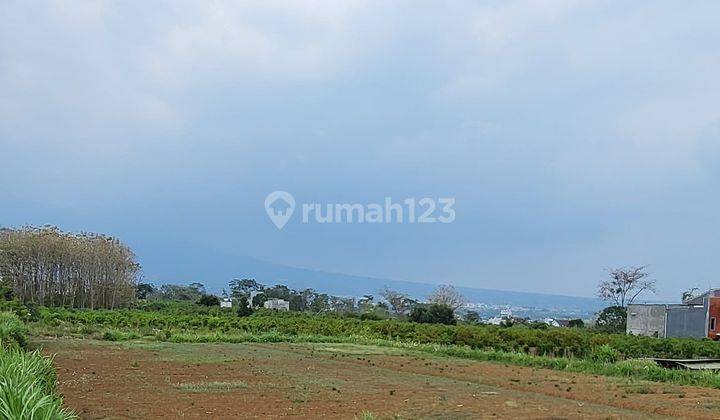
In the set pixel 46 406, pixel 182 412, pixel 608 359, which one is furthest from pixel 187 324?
pixel 46 406

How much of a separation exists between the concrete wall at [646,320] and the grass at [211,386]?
27.8m

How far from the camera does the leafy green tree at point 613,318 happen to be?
39969 mm

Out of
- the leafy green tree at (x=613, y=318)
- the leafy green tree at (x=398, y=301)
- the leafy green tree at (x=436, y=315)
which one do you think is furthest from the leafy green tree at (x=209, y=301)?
the leafy green tree at (x=613, y=318)

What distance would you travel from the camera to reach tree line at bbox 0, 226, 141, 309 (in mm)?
44281

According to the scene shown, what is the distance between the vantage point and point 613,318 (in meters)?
41.3

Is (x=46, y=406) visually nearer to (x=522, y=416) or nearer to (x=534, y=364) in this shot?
(x=522, y=416)

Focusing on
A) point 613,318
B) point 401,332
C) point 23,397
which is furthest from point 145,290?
point 23,397

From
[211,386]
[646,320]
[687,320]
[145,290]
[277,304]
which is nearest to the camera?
[211,386]

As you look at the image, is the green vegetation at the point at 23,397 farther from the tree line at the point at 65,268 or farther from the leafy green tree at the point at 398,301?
the leafy green tree at the point at 398,301

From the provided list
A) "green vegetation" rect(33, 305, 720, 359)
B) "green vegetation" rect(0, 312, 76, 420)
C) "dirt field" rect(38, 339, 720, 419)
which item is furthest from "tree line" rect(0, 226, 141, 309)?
"green vegetation" rect(0, 312, 76, 420)

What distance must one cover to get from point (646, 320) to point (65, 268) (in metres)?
35.1

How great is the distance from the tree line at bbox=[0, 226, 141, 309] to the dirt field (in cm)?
2653

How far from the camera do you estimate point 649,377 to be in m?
16.2

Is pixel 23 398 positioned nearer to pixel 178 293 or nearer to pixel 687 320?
pixel 687 320
